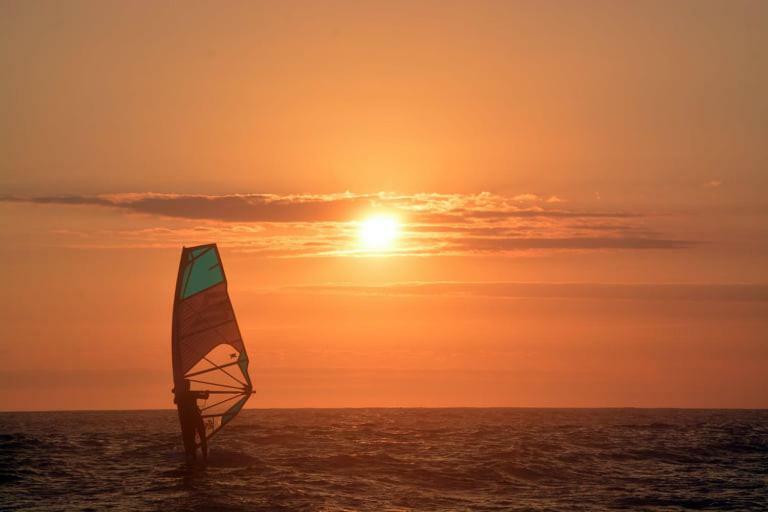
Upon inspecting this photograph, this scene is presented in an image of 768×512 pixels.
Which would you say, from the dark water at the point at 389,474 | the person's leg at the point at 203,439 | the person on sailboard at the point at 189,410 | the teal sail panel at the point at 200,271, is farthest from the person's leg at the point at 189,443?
the teal sail panel at the point at 200,271

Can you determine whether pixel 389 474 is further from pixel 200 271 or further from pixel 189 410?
pixel 200 271

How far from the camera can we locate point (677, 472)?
47.8m

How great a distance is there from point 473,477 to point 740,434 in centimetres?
4229

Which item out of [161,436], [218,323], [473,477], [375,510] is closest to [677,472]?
[473,477]

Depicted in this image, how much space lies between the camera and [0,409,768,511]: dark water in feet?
118

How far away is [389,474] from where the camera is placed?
4497 cm

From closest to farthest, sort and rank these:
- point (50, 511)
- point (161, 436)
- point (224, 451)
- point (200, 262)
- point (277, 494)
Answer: point (50, 511) → point (277, 494) → point (200, 262) → point (224, 451) → point (161, 436)

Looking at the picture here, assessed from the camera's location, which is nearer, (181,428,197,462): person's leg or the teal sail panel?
the teal sail panel

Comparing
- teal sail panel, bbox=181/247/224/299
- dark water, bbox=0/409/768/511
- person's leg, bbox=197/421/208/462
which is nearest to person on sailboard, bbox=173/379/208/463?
person's leg, bbox=197/421/208/462

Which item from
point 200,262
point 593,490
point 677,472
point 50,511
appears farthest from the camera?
point 677,472

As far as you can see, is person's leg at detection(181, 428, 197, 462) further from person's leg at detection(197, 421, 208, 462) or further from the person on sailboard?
person's leg at detection(197, 421, 208, 462)

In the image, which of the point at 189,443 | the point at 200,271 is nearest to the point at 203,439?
the point at 189,443

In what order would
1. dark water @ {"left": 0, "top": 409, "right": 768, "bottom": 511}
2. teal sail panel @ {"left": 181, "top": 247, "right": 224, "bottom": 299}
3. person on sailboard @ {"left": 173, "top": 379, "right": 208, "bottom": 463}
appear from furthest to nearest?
person on sailboard @ {"left": 173, "top": 379, "right": 208, "bottom": 463}, teal sail panel @ {"left": 181, "top": 247, "right": 224, "bottom": 299}, dark water @ {"left": 0, "top": 409, "right": 768, "bottom": 511}

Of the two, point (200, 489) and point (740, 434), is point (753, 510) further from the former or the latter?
point (740, 434)
